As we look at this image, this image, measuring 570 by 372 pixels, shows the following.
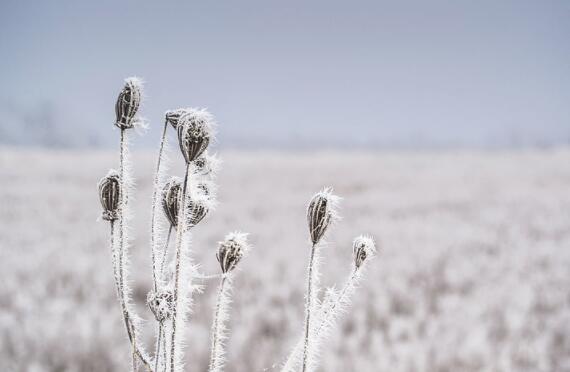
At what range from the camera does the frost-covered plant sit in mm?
450

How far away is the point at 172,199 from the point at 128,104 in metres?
0.11

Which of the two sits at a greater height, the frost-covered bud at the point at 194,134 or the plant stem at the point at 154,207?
the frost-covered bud at the point at 194,134

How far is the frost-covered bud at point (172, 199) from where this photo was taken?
1.68 feet

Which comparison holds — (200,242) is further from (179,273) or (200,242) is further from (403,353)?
(179,273)

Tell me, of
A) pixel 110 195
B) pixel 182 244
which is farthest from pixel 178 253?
pixel 110 195

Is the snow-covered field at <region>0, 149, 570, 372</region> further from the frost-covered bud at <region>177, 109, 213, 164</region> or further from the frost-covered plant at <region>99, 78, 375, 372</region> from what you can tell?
the frost-covered bud at <region>177, 109, 213, 164</region>

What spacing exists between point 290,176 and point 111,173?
48.7ft

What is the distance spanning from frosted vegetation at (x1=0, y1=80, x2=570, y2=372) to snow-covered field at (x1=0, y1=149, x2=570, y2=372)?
0.07 ft

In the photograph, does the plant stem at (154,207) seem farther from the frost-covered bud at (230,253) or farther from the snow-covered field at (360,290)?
the snow-covered field at (360,290)

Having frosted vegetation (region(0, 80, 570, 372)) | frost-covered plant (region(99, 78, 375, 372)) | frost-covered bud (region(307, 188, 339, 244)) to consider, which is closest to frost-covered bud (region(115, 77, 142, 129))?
frost-covered plant (region(99, 78, 375, 372))

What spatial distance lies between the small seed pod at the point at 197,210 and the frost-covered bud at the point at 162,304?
8cm

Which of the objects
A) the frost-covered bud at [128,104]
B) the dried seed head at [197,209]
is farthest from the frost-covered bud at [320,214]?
the frost-covered bud at [128,104]

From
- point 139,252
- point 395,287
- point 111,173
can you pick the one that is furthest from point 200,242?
point 111,173

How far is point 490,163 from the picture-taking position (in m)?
19.3
